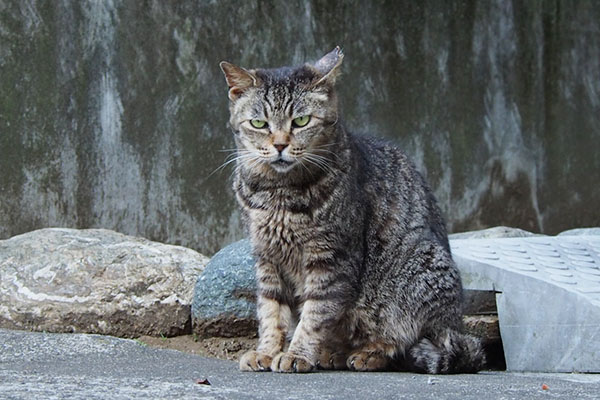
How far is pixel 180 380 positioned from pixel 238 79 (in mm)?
1520

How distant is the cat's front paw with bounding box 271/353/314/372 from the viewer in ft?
13.1

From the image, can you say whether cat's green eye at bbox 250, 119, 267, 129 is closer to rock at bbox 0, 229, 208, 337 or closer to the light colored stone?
rock at bbox 0, 229, 208, 337

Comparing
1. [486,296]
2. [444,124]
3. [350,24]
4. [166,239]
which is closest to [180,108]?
[166,239]

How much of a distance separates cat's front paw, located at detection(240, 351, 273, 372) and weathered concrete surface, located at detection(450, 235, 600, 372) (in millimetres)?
1507

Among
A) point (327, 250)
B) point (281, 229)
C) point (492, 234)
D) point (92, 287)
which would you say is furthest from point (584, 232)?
point (92, 287)

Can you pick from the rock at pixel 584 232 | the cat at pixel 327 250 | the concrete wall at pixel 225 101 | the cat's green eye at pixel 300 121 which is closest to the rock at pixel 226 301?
the cat at pixel 327 250

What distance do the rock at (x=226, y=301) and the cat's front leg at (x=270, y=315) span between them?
931 mm

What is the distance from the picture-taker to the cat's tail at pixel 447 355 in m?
4.23

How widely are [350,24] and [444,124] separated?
3.47 feet

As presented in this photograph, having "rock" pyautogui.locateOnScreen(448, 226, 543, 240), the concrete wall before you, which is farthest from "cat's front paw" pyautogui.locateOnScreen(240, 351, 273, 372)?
"rock" pyautogui.locateOnScreen(448, 226, 543, 240)

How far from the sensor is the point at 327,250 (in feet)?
13.6

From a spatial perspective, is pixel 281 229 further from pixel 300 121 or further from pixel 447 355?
pixel 447 355

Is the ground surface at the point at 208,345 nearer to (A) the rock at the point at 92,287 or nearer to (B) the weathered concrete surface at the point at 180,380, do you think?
(A) the rock at the point at 92,287

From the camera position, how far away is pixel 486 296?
518cm
